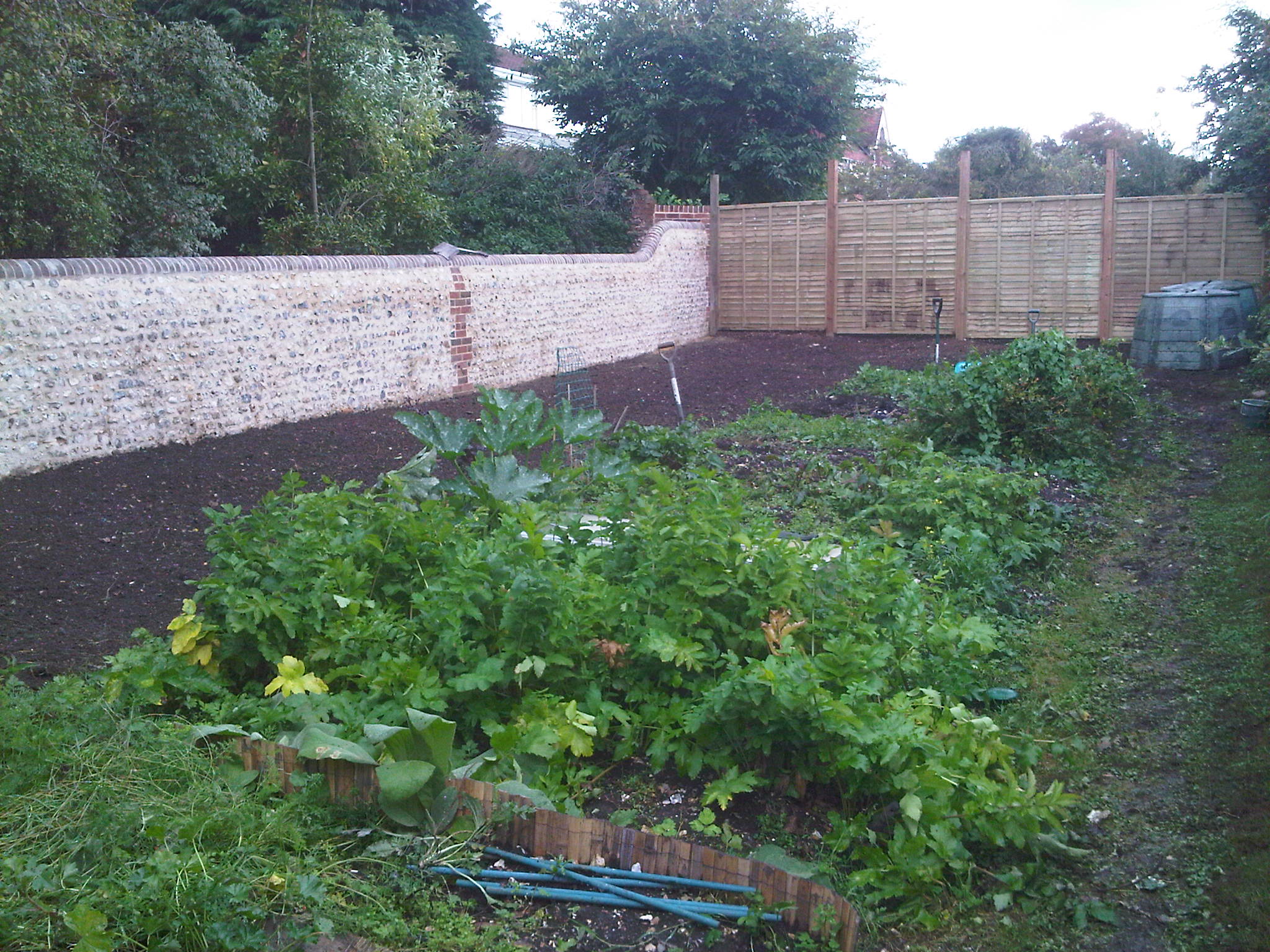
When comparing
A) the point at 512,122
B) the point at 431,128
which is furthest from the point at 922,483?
the point at 512,122

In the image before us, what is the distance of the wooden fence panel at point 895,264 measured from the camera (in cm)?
1574

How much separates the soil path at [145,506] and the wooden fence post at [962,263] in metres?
4.91

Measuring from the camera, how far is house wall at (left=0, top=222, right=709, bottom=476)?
696cm

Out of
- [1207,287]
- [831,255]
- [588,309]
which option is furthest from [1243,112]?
[588,309]

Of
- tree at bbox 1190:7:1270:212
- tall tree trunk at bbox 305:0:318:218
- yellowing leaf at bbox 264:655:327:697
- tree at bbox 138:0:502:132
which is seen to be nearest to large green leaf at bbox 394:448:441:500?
yellowing leaf at bbox 264:655:327:697

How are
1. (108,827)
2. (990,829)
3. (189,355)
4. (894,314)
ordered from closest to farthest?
(108,827), (990,829), (189,355), (894,314)

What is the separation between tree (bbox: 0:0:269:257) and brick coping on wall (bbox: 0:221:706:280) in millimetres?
992

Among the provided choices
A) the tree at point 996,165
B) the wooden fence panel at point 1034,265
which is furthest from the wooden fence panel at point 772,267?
the tree at point 996,165

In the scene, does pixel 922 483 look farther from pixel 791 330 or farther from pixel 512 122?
pixel 512 122

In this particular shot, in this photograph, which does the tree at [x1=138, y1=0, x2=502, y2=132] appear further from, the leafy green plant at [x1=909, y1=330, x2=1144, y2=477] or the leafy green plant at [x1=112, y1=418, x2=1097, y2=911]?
the leafy green plant at [x1=112, y1=418, x2=1097, y2=911]

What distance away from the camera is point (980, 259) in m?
15.5

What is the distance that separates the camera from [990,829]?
2832mm

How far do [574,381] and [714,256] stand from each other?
665cm

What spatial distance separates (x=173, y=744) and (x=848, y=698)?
200cm
